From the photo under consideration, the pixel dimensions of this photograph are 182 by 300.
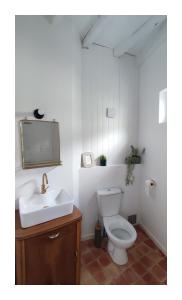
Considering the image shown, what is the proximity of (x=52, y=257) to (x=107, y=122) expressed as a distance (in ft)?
5.25

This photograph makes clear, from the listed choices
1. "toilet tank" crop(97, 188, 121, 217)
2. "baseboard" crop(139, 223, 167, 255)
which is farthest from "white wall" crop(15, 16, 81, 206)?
"baseboard" crop(139, 223, 167, 255)

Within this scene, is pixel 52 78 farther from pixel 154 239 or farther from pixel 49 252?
pixel 154 239

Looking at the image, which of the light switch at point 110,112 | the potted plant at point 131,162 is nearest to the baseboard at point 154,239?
the potted plant at point 131,162

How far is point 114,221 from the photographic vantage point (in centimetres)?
166

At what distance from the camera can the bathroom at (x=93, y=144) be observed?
1.11 meters

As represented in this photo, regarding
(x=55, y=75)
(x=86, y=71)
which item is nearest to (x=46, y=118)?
(x=55, y=75)

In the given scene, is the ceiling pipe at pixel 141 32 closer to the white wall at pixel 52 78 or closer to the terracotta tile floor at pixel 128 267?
the white wall at pixel 52 78

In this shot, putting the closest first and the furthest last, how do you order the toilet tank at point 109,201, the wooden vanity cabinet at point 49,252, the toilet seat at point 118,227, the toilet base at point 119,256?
1. the wooden vanity cabinet at point 49,252
2. the toilet base at point 119,256
3. the toilet seat at point 118,227
4. the toilet tank at point 109,201

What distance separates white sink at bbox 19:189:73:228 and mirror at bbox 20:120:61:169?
306 mm

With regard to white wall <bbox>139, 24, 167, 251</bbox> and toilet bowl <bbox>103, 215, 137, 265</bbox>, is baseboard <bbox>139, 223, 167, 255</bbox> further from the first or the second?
toilet bowl <bbox>103, 215, 137, 265</bbox>

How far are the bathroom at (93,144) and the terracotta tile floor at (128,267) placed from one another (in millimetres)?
11

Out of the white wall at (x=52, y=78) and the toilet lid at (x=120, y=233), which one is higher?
the white wall at (x=52, y=78)

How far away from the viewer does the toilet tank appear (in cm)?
167
